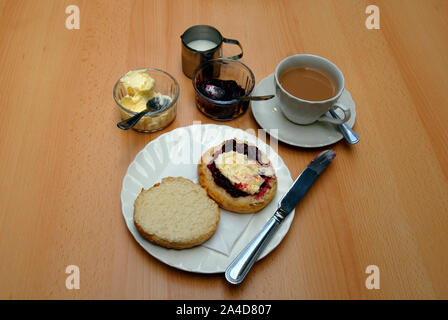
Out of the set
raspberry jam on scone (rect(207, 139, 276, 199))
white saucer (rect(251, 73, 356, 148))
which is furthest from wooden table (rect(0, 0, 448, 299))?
raspberry jam on scone (rect(207, 139, 276, 199))

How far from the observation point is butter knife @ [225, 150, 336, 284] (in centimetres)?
90

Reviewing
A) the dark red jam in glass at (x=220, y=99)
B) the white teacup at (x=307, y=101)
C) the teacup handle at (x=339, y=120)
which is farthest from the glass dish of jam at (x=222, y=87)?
the teacup handle at (x=339, y=120)

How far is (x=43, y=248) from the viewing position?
0.95 metres

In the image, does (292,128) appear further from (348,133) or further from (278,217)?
(278,217)

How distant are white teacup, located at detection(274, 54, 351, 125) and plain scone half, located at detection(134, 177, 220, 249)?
401 mm

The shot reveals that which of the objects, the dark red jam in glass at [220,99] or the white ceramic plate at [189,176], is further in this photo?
the dark red jam in glass at [220,99]

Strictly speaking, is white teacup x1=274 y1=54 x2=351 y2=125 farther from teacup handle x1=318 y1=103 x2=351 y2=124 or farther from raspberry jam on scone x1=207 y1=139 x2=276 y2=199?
raspberry jam on scone x1=207 y1=139 x2=276 y2=199

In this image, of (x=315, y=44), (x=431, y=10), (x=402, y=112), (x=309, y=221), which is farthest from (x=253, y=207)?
(x=431, y=10)

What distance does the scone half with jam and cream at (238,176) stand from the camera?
3.24 ft

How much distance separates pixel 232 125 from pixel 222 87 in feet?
0.44

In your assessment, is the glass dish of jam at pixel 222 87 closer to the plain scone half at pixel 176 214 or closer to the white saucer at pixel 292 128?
the white saucer at pixel 292 128

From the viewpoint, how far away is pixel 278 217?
0.99m

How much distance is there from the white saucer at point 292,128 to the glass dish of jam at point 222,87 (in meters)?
0.07

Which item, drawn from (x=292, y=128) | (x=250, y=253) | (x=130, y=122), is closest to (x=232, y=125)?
(x=292, y=128)
